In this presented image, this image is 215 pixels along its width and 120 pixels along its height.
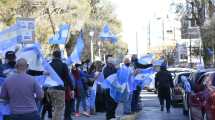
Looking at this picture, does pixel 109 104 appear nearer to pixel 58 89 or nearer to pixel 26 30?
pixel 26 30

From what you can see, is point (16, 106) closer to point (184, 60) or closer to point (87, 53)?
point (87, 53)

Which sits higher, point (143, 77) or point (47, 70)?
point (47, 70)

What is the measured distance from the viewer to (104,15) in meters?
74.6

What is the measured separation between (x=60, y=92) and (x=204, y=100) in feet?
9.84

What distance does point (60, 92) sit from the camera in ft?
44.1

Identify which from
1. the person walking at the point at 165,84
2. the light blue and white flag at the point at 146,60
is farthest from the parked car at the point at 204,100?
the light blue and white flag at the point at 146,60

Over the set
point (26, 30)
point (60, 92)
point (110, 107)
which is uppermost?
point (26, 30)

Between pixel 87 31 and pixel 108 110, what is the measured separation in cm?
Result: 4946

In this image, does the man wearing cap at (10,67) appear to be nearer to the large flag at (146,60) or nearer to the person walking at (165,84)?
the person walking at (165,84)

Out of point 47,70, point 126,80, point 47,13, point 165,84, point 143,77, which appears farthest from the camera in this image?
point 47,13

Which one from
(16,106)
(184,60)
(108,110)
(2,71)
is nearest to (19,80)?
(16,106)

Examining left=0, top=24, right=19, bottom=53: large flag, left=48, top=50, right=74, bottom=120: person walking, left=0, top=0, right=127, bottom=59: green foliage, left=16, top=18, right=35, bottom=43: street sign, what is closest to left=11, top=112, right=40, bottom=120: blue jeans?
left=0, top=24, right=19, bottom=53: large flag

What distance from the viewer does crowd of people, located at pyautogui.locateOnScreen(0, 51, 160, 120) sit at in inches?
342

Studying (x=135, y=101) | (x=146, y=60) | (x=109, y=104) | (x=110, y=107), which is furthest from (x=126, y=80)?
(x=146, y=60)
